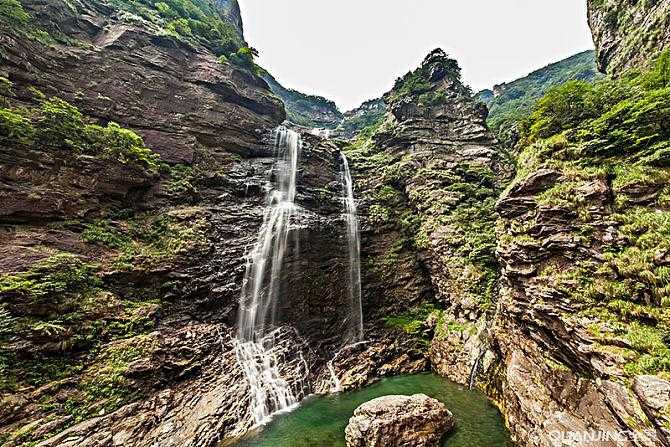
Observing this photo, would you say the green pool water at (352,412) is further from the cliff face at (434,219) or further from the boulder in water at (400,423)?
the cliff face at (434,219)

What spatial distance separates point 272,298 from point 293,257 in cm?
232

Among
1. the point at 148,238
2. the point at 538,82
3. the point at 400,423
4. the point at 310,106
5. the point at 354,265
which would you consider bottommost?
the point at 400,423

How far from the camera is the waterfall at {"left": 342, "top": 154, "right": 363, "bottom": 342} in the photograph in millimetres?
15725

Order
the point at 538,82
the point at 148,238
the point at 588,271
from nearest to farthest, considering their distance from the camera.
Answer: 1. the point at 588,271
2. the point at 148,238
3. the point at 538,82

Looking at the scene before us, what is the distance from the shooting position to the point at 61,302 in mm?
8820

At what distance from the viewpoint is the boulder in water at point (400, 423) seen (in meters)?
7.14

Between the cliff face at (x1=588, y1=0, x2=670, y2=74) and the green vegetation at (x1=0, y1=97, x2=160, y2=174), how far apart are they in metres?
21.7

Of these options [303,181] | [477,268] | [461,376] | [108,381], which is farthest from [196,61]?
[461,376]

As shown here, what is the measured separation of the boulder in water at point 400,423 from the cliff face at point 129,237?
393 centimetres

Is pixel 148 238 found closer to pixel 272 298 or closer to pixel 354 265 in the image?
pixel 272 298

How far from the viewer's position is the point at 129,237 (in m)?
12.0

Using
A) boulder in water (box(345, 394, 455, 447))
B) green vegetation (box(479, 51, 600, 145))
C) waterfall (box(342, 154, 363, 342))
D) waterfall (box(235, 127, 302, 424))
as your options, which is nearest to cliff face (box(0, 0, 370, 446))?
waterfall (box(235, 127, 302, 424))

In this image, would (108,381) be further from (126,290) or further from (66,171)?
(66,171)

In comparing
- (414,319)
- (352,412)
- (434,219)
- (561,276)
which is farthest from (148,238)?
(434,219)
